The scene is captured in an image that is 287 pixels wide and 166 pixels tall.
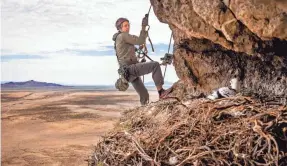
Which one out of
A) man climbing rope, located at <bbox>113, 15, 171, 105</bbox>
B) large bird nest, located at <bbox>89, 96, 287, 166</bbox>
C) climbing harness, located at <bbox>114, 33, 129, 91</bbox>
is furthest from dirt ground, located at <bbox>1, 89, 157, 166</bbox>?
large bird nest, located at <bbox>89, 96, 287, 166</bbox>

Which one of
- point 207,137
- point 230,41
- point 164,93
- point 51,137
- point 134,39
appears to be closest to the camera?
point 207,137

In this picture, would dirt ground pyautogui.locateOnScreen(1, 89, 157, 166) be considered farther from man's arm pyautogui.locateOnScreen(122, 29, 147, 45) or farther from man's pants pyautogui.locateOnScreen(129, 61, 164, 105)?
man's arm pyautogui.locateOnScreen(122, 29, 147, 45)

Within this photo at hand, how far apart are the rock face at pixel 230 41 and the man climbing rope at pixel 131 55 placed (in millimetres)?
760

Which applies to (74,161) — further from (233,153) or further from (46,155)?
(233,153)

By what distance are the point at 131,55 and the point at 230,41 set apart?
125 inches

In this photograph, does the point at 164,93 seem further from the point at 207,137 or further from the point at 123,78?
the point at 207,137

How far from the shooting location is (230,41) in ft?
26.8

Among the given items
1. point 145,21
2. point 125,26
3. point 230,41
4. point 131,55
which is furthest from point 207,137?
point 125,26

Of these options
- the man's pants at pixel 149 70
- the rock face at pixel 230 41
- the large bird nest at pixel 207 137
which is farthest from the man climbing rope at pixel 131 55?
the large bird nest at pixel 207 137

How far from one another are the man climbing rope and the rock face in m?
0.76

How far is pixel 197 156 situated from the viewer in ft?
21.2

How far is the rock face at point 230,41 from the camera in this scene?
6844 mm

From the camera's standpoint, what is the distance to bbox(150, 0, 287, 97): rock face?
6844 millimetres

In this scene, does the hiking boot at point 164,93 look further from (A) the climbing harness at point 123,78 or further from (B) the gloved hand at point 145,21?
(B) the gloved hand at point 145,21
